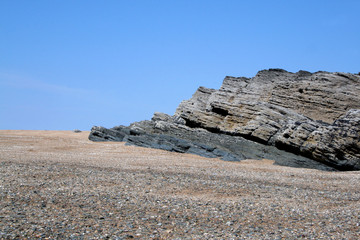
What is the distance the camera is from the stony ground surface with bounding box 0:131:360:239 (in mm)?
8211

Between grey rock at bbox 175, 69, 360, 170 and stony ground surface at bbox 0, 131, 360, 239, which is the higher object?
grey rock at bbox 175, 69, 360, 170

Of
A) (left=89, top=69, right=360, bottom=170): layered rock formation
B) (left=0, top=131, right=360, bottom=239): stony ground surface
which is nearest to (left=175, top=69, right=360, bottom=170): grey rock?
(left=89, top=69, right=360, bottom=170): layered rock formation

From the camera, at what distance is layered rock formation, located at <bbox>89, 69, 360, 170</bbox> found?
73.5ft

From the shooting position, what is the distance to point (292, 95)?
103ft

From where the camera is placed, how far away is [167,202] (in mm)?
10602

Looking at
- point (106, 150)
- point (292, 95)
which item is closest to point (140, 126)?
point (106, 150)

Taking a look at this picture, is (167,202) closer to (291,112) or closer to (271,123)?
(271,123)

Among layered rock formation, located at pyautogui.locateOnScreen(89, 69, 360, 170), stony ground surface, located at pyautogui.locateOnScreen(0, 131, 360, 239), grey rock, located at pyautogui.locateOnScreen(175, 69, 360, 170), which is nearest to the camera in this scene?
stony ground surface, located at pyautogui.locateOnScreen(0, 131, 360, 239)

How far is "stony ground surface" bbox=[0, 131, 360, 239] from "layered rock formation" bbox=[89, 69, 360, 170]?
5.01 metres

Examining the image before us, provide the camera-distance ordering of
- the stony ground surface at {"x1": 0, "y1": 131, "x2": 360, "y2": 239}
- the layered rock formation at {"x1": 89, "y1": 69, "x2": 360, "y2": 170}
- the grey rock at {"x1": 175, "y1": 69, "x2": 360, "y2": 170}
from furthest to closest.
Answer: the layered rock formation at {"x1": 89, "y1": 69, "x2": 360, "y2": 170}
the grey rock at {"x1": 175, "y1": 69, "x2": 360, "y2": 170}
the stony ground surface at {"x1": 0, "y1": 131, "x2": 360, "y2": 239}

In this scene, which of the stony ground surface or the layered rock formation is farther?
the layered rock formation

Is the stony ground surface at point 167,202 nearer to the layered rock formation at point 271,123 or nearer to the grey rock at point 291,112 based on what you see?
the grey rock at point 291,112

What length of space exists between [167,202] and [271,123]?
1760cm

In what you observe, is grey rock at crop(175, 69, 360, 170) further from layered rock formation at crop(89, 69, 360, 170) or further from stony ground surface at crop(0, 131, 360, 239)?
stony ground surface at crop(0, 131, 360, 239)
